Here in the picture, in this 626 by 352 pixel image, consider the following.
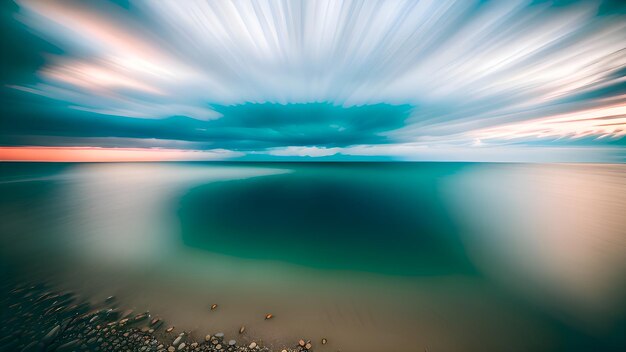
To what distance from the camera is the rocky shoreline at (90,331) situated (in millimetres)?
6145

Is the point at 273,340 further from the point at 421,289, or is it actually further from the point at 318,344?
the point at 421,289

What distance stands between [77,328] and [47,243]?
12974mm

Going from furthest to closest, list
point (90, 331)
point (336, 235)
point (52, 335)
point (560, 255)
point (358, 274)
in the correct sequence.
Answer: point (336, 235) < point (560, 255) < point (358, 274) < point (90, 331) < point (52, 335)

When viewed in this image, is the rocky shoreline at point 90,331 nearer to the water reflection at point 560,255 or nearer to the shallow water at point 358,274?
the shallow water at point 358,274

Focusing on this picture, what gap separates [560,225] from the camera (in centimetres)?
1931

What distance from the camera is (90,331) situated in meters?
6.59

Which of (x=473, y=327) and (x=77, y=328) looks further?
(x=473, y=327)

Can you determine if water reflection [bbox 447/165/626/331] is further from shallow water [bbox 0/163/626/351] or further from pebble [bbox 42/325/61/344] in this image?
pebble [bbox 42/325/61/344]

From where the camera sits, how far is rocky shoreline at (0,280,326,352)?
6.14 meters

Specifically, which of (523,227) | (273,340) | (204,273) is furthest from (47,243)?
(523,227)

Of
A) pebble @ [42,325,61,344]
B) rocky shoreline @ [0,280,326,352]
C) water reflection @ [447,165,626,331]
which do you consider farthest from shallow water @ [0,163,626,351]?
pebble @ [42,325,61,344]

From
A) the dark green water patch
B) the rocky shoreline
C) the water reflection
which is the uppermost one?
the water reflection

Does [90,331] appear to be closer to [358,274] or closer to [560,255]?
[358,274]

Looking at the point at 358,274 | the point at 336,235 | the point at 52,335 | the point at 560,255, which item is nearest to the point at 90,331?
the point at 52,335
